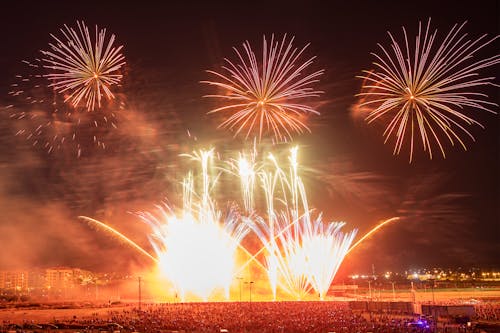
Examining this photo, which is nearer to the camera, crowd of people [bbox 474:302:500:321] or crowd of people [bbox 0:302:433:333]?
crowd of people [bbox 0:302:433:333]

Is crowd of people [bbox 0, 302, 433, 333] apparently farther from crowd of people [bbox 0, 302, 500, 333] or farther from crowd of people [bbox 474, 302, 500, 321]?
crowd of people [bbox 474, 302, 500, 321]

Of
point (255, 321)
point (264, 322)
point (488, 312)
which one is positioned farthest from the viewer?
point (488, 312)

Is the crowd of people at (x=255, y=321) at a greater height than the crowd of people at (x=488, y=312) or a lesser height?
greater

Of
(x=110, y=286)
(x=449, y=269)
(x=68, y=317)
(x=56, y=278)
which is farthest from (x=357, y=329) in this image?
(x=449, y=269)

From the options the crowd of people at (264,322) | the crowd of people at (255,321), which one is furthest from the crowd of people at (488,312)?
the crowd of people at (255,321)

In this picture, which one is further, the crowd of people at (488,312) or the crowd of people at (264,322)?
the crowd of people at (488,312)

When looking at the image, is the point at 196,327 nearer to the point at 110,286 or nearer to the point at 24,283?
the point at 110,286

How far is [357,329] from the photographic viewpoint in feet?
90.0

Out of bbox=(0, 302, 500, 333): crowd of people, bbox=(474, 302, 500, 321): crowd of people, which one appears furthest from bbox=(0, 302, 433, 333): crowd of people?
bbox=(474, 302, 500, 321): crowd of people

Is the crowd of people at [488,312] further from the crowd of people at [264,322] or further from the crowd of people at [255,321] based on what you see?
the crowd of people at [255,321]

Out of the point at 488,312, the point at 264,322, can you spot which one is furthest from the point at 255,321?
the point at 488,312

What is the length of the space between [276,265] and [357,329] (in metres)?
18.1

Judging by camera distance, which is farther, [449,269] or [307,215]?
[449,269]

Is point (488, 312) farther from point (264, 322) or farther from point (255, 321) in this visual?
point (255, 321)
